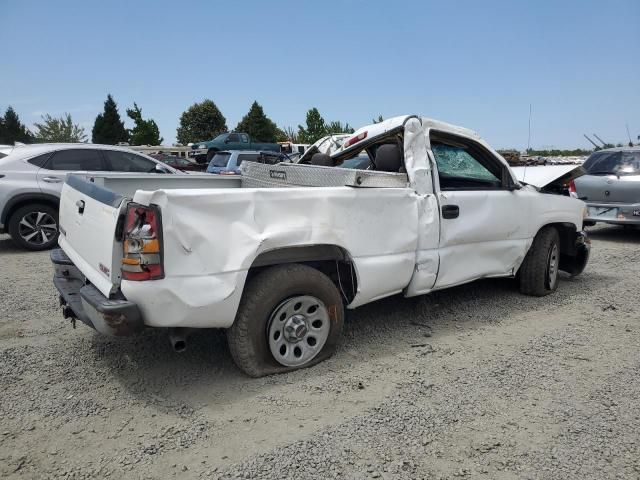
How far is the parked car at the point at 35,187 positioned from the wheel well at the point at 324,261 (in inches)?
222

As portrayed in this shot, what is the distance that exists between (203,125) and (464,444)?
5651 centimetres

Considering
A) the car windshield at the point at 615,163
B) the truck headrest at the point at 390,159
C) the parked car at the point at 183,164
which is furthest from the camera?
the parked car at the point at 183,164

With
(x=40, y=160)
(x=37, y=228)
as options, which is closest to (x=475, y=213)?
(x=37, y=228)

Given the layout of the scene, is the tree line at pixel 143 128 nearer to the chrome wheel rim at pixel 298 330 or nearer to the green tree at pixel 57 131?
the green tree at pixel 57 131

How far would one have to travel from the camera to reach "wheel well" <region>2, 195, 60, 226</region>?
7.33 m

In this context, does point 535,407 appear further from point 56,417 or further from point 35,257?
point 35,257

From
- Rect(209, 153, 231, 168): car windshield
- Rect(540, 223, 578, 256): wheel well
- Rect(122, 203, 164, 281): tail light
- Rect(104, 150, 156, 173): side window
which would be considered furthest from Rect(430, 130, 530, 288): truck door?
Rect(209, 153, 231, 168): car windshield

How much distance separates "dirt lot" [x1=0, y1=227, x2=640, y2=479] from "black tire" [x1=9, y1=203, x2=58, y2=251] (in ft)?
11.1

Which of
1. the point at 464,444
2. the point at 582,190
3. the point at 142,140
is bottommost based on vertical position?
the point at 464,444

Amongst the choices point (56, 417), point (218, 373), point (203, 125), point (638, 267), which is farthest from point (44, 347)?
point (203, 125)

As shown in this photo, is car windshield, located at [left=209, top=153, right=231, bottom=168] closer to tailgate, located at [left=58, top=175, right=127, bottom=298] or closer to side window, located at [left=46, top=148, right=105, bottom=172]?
side window, located at [left=46, top=148, right=105, bottom=172]

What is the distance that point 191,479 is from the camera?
2.34 m

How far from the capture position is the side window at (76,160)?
7.82 metres

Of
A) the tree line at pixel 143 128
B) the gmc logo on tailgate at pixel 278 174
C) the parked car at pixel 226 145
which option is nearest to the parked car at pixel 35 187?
the gmc logo on tailgate at pixel 278 174
